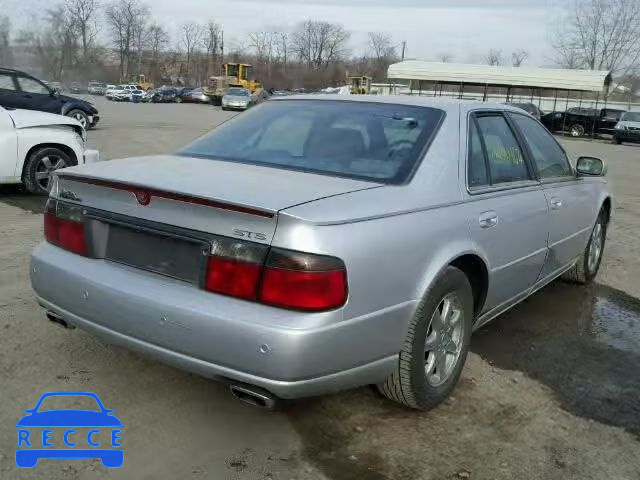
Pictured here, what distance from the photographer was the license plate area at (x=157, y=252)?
2.51 metres

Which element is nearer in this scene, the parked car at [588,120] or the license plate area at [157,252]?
the license plate area at [157,252]

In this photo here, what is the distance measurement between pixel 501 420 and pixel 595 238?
121 inches

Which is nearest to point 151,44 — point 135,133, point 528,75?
point 528,75

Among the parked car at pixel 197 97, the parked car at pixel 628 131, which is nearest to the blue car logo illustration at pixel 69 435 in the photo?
the parked car at pixel 628 131

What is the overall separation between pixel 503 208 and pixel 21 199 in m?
6.65

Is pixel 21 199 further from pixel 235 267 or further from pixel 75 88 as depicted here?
pixel 75 88

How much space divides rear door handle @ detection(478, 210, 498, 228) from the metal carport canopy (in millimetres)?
32131

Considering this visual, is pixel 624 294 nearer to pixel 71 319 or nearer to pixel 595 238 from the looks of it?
pixel 595 238

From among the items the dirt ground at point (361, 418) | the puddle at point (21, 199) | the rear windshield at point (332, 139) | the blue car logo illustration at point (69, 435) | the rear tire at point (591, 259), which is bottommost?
the blue car logo illustration at point (69, 435)

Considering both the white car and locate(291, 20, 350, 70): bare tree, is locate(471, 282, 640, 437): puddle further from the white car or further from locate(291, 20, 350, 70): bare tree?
locate(291, 20, 350, 70): bare tree

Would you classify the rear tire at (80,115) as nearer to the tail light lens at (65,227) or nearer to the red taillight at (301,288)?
the tail light lens at (65,227)

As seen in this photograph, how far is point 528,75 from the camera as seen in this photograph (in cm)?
3341

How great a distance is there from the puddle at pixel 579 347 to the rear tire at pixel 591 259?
0.44 feet

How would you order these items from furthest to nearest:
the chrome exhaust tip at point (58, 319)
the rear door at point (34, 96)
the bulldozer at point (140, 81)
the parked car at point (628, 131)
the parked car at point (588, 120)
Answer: the bulldozer at point (140, 81)
the parked car at point (588, 120)
the parked car at point (628, 131)
the rear door at point (34, 96)
the chrome exhaust tip at point (58, 319)
